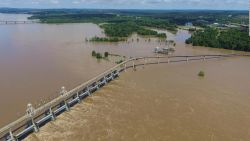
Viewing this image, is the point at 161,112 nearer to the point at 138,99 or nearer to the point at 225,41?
the point at 138,99

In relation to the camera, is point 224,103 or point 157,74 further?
point 157,74

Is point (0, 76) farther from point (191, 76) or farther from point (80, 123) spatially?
point (191, 76)

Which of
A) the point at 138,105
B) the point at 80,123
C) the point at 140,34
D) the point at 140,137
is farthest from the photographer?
the point at 140,34

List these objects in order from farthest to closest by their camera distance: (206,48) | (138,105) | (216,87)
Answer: (206,48)
(216,87)
(138,105)

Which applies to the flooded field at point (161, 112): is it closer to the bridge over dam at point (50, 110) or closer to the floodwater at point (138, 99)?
the floodwater at point (138, 99)

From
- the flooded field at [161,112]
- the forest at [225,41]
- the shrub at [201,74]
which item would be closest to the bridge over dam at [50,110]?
the flooded field at [161,112]

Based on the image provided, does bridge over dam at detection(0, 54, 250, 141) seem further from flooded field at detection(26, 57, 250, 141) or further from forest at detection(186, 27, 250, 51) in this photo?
forest at detection(186, 27, 250, 51)

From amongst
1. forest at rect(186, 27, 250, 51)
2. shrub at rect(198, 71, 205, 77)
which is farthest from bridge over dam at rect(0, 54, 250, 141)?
forest at rect(186, 27, 250, 51)

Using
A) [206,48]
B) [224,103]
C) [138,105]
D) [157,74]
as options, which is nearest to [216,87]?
[224,103]
